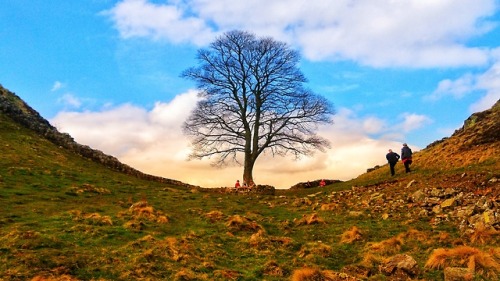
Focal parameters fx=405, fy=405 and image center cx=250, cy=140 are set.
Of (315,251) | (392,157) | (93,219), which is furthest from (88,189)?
(392,157)

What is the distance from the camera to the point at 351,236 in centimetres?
1402

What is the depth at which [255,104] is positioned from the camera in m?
40.2

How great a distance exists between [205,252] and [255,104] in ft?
95.3

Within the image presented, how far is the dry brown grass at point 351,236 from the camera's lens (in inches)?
541

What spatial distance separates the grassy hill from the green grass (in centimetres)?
4

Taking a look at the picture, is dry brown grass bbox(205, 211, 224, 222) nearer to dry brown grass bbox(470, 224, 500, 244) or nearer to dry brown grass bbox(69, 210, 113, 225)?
dry brown grass bbox(69, 210, 113, 225)

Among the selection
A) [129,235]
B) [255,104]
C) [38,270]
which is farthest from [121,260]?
[255,104]

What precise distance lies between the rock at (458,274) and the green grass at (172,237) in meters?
0.47

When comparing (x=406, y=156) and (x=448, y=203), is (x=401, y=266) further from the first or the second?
(x=406, y=156)

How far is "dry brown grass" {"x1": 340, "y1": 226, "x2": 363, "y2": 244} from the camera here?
13.7 m

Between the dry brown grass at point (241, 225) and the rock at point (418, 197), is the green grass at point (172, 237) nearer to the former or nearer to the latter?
the dry brown grass at point (241, 225)

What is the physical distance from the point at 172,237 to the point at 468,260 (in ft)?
28.6

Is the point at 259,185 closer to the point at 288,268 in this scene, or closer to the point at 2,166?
the point at 2,166

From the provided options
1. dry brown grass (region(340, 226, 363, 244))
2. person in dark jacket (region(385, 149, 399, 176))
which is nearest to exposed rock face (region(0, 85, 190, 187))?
person in dark jacket (region(385, 149, 399, 176))
